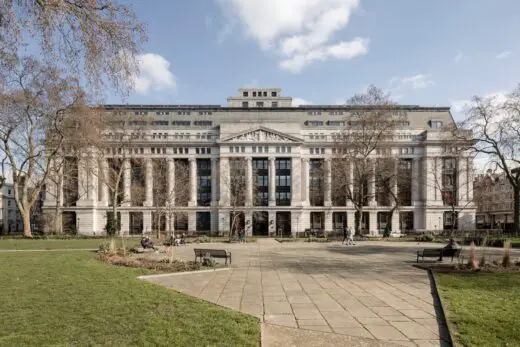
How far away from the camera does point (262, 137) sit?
70625 mm

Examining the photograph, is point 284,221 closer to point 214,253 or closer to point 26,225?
point 26,225

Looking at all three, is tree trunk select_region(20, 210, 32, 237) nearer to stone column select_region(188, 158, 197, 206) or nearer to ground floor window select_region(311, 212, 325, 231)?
stone column select_region(188, 158, 197, 206)

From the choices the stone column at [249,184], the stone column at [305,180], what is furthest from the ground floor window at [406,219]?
the stone column at [249,184]

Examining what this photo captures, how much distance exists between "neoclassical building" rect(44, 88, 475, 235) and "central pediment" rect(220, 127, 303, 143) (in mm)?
202

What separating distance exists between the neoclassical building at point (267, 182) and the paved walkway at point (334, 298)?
5149 centimetres

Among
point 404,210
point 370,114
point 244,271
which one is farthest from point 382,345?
point 404,210

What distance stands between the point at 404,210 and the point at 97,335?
74.6m

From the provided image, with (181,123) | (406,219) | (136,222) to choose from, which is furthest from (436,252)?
(181,123)

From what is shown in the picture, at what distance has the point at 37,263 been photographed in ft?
56.0

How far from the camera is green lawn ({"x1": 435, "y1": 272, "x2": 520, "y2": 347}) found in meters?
6.91

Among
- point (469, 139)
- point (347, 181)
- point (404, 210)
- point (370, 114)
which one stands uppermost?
point (370, 114)

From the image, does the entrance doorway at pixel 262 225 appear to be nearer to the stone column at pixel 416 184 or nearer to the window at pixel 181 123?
the window at pixel 181 123

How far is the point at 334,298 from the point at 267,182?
2435 inches

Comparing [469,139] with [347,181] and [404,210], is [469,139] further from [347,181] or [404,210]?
[404,210]
